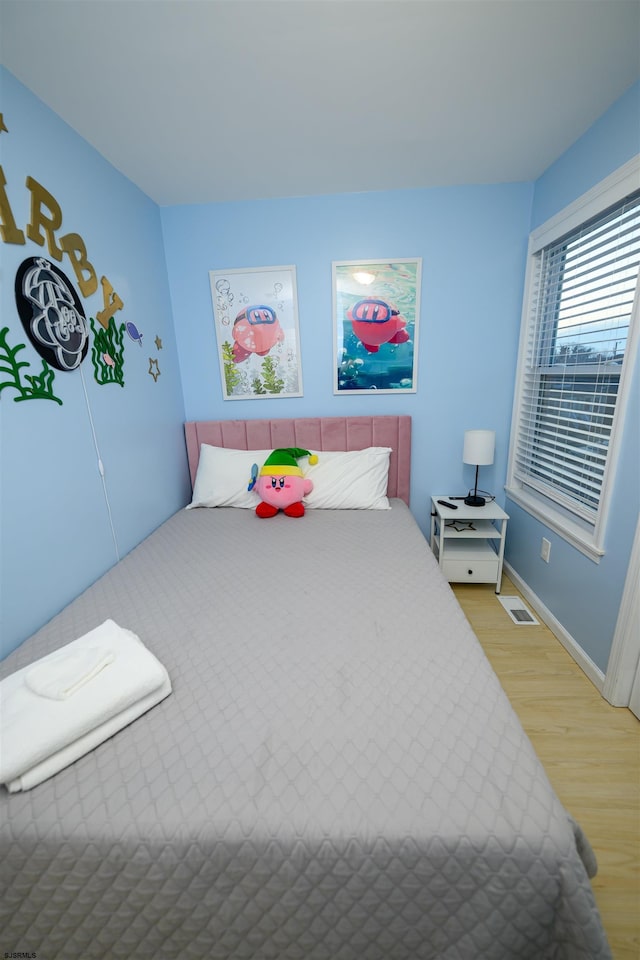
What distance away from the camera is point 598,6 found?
1098 mm

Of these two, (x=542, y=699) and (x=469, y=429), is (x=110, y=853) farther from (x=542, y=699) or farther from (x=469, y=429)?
(x=469, y=429)

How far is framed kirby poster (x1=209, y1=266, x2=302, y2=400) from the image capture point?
2262 mm

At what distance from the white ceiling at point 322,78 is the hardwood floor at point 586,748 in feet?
7.79

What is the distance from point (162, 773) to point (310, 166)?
2.48 metres

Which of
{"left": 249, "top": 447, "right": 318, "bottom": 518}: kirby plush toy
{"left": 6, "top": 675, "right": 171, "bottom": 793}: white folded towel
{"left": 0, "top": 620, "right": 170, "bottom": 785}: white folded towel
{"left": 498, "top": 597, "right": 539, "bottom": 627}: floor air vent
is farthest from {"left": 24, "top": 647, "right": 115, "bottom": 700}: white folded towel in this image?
{"left": 498, "top": 597, "right": 539, "bottom": 627}: floor air vent

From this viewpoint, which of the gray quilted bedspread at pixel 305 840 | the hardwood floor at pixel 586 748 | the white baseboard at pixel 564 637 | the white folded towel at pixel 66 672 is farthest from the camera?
the white baseboard at pixel 564 637

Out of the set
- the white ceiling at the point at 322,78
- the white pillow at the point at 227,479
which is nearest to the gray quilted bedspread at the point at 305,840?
the white pillow at the point at 227,479

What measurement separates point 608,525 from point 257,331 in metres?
2.12

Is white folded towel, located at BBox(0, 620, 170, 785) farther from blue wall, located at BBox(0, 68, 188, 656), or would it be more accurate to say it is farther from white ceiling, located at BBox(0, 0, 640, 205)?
white ceiling, located at BBox(0, 0, 640, 205)

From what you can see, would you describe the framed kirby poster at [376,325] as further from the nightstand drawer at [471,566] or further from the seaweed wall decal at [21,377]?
the seaweed wall decal at [21,377]

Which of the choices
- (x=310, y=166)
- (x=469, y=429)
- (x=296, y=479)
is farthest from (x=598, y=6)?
(x=296, y=479)

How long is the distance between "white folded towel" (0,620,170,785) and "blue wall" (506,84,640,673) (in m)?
1.74

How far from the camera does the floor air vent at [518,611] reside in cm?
202

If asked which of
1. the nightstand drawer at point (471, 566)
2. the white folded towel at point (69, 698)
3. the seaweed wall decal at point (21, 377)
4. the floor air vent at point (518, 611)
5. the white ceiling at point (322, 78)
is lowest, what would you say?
the floor air vent at point (518, 611)
